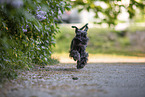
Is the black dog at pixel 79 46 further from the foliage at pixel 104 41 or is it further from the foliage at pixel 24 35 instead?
the foliage at pixel 104 41

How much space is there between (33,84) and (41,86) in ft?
0.99

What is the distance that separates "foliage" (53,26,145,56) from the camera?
19.0 metres

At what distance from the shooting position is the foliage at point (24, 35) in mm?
4736

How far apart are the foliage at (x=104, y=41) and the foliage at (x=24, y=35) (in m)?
10.5

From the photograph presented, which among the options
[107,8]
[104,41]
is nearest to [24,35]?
[107,8]

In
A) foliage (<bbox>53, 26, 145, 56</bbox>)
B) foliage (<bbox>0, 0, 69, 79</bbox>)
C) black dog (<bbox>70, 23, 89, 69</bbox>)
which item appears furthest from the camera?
foliage (<bbox>53, 26, 145, 56</bbox>)

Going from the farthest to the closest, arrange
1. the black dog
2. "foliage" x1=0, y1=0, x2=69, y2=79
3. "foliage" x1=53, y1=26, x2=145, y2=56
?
"foliage" x1=53, y1=26, x2=145, y2=56 → the black dog → "foliage" x1=0, y1=0, x2=69, y2=79

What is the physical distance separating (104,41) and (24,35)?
15455 mm

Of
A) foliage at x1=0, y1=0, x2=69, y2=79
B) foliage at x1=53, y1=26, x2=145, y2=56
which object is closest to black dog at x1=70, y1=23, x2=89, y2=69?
foliage at x1=0, y1=0, x2=69, y2=79

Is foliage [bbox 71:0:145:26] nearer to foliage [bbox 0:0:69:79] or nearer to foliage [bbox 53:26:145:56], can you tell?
foliage [bbox 0:0:69:79]

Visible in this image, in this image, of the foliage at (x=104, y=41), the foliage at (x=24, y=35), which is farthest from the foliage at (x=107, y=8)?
the foliage at (x=104, y=41)

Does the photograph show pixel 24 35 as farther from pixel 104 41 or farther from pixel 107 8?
pixel 104 41

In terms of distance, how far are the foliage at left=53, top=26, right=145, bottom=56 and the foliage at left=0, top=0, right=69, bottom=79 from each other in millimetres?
10501

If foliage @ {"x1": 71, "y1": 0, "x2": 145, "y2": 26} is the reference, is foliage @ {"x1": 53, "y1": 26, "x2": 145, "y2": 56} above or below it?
below
